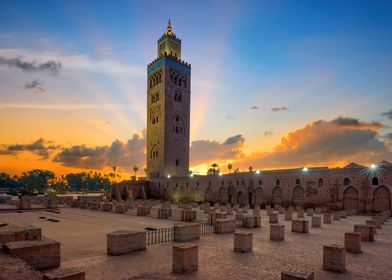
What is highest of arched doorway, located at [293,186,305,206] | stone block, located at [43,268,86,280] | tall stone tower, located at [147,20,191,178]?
tall stone tower, located at [147,20,191,178]

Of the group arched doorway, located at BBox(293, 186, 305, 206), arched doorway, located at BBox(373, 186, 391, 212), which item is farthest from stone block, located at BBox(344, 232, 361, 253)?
arched doorway, located at BBox(293, 186, 305, 206)

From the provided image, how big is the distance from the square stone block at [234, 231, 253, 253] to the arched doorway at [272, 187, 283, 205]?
23.0 meters

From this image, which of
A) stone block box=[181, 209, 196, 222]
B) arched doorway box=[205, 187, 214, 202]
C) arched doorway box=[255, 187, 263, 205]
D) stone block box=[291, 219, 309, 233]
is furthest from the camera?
arched doorway box=[205, 187, 214, 202]

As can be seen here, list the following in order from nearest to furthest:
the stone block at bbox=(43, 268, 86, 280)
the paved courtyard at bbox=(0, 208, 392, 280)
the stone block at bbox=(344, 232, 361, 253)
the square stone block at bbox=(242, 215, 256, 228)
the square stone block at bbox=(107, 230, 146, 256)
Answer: the stone block at bbox=(43, 268, 86, 280) → the paved courtyard at bbox=(0, 208, 392, 280) → the square stone block at bbox=(107, 230, 146, 256) → the stone block at bbox=(344, 232, 361, 253) → the square stone block at bbox=(242, 215, 256, 228)

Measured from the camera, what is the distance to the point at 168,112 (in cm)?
5247

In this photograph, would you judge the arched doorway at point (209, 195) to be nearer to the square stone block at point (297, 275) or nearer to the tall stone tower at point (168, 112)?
the tall stone tower at point (168, 112)

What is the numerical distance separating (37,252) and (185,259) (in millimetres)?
3876

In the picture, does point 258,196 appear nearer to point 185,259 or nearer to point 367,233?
point 367,233

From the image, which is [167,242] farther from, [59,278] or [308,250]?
[59,278]

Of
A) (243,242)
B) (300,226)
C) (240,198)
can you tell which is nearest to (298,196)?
(240,198)

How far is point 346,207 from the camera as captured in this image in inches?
1044

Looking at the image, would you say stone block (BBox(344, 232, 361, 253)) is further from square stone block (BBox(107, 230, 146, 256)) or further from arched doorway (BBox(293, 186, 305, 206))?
arched doorway (BBox(293, 186, 305, 206))

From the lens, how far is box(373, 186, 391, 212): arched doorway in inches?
947

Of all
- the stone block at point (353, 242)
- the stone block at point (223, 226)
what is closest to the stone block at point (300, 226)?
the stone block at point (223, 226)
